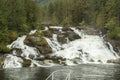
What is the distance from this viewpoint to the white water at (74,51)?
235ft

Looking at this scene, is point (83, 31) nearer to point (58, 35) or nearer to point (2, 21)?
point (58, 35)

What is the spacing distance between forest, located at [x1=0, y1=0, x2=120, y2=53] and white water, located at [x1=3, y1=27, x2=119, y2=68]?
12.8 feet

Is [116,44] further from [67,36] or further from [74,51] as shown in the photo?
[74,51]

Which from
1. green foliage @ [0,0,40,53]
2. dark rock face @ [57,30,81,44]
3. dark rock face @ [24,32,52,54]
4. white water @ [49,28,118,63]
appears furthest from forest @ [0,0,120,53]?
dark rock face @ [57,30,81,44]

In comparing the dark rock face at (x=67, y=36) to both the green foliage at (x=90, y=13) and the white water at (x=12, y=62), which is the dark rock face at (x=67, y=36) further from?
the white water at (x=12, y=62)

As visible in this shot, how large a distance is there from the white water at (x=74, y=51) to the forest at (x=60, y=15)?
3897 millimetres

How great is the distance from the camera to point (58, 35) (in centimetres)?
9050

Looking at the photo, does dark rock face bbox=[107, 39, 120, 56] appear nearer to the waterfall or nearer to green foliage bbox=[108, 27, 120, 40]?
green foliage bbox=[108, 27, 120, 40]

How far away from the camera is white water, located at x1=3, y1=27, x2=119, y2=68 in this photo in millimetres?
71750

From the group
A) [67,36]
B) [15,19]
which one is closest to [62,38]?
[67,36]

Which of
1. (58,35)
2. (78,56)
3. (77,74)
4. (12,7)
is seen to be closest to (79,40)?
(58,35)

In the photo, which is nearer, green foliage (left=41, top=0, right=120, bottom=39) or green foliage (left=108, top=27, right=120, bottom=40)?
green foliage (left=108, top=27, right=120, bottom=40)

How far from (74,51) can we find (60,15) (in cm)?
6461

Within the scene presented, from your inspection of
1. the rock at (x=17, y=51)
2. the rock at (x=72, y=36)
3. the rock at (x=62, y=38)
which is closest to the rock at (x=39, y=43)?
the rock at (x=17, y=51)
